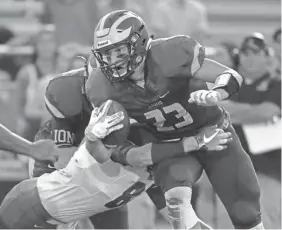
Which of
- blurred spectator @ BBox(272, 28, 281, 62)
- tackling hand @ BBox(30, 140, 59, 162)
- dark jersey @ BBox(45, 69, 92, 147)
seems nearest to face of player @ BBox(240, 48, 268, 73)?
blurred spectator @ BBox(272, 28, 281, 62)

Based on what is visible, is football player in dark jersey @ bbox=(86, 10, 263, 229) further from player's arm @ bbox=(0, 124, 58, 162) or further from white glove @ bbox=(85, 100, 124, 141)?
player's arm @ bbox=(0, 124, 58, 162)

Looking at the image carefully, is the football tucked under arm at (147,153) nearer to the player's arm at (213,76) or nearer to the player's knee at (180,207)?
the player's knee at (180,207)

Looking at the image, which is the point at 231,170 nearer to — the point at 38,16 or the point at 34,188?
the point at 34,188

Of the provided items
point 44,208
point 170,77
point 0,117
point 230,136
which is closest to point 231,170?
point 230,136

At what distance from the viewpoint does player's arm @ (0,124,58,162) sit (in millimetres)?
3508

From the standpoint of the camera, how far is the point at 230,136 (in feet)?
12.7

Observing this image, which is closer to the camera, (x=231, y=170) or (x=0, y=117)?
(x=231, y=170)

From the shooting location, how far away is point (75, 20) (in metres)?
6.64

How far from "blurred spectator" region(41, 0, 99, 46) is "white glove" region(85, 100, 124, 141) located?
3.03 m

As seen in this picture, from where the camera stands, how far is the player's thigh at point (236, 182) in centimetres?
379

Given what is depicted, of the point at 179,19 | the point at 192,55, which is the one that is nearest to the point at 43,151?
the point at 192,55

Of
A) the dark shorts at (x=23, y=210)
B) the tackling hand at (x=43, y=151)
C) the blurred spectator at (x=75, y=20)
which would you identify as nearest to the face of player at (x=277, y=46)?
the blurred spectator at (x=75, y=20)

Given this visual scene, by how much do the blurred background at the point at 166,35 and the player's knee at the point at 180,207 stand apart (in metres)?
1.42

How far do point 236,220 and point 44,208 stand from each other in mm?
890
